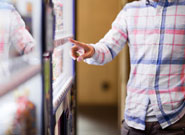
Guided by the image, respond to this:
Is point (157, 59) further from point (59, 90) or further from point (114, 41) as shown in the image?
point (59, 90)

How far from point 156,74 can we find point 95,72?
133 inches

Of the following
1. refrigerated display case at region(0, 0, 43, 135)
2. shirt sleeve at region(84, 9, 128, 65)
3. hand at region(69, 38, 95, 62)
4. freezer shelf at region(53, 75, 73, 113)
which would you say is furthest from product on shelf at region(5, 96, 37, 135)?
shirt sleeve at region(84, 9, 128, 65)

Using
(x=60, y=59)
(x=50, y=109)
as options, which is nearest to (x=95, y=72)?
(x=60, y=59)

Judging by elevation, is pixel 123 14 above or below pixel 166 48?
above

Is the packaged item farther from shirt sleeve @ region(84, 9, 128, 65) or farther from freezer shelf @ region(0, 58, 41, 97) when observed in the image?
shirt sleeve @ region(84, 9, 128, 65)

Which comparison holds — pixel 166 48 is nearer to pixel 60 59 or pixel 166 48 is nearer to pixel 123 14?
pixel 123 14

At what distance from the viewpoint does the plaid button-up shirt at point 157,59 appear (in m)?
1.62

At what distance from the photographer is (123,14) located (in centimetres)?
177

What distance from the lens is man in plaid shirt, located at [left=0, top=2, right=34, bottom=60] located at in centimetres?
108

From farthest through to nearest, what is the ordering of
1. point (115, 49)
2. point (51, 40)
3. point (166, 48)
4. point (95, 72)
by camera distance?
1. point (95, 72)
2. point (115, 49)
3. point (166, 48)
4. point (51, 40)

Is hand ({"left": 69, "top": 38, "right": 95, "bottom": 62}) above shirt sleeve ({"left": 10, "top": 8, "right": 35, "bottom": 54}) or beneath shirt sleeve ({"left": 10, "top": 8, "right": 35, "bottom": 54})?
beneath

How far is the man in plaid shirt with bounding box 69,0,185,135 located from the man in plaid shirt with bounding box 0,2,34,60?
1.61 ft

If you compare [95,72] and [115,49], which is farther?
[95,72]

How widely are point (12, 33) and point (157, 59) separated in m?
0.79
